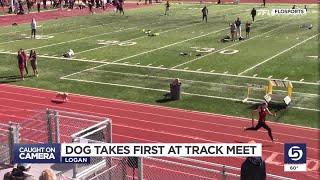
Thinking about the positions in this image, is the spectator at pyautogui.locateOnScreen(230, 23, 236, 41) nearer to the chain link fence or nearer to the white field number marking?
the white field number marking

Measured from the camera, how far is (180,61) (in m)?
29.1

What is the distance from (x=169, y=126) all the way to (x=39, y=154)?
806 centimetres

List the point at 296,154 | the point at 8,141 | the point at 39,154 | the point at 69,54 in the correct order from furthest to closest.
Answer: the point at 69,54 < the point at 296,154 < the point at 8,141 < the point at 39,154

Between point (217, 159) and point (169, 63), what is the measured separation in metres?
13.7

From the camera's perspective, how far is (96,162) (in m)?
11.4

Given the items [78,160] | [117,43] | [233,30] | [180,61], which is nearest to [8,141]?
[78,160]

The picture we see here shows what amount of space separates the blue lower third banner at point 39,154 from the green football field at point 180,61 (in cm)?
999

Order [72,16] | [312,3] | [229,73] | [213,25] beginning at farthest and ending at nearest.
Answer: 1. [312,3]
2. [72,16]
3. [213,25]
4. [229,73]

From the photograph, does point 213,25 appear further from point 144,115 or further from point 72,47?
point 144,115

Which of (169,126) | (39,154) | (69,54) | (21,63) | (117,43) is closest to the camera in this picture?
(39,154)

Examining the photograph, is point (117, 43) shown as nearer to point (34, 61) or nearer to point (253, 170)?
point (34, 61)

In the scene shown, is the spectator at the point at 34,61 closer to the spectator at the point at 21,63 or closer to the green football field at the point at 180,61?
the green football field at the point at 180,61

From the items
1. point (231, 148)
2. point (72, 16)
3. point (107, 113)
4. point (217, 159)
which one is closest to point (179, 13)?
point (72, 16)

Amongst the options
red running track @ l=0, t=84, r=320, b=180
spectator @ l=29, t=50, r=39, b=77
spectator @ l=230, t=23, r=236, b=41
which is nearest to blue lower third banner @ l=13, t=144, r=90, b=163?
red running track @ l=0, t=84, r=320, b=180
